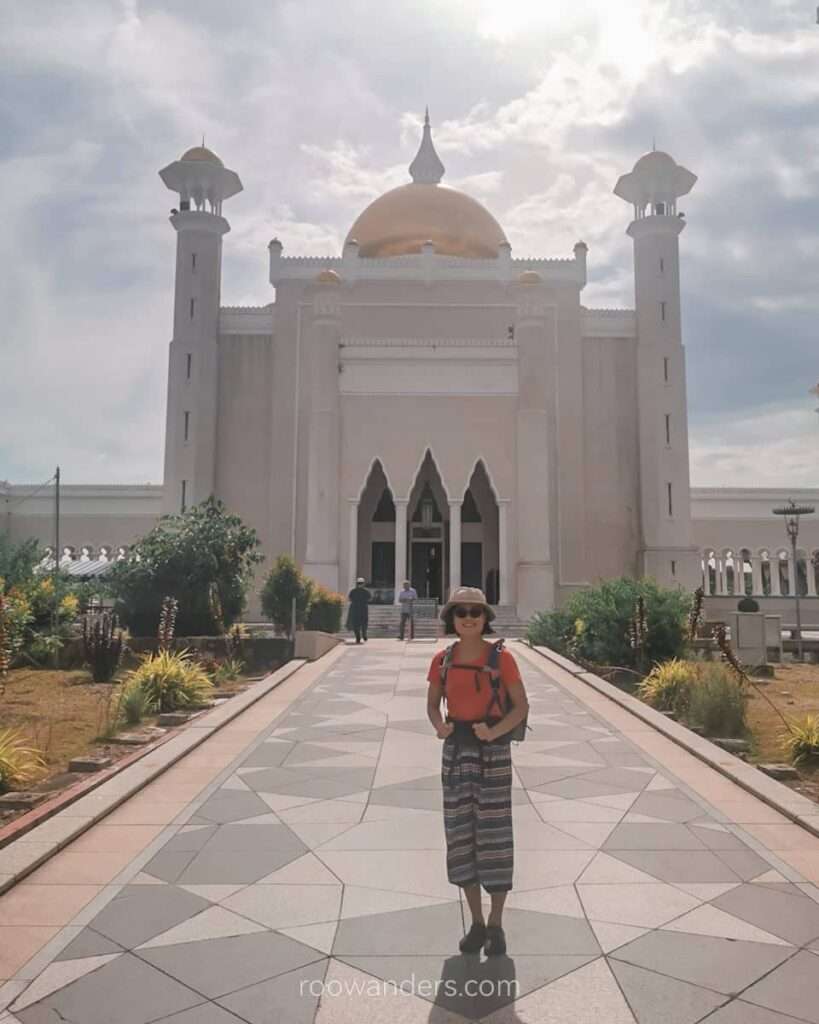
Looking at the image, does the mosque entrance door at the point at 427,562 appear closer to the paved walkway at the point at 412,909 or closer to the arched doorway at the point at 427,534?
the arched doorway at the point at 427,534

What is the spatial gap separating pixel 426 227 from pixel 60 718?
1152 inches

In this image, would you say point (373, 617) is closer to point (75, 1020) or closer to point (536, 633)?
point (536, 633)

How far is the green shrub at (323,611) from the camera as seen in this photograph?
2095 cm

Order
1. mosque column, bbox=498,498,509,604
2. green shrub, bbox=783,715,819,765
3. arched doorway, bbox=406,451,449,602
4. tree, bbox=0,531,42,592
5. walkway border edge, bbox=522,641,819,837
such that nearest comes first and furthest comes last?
walkway border edge, bbox=522,641,819,837
green shrub, bbox=783,715,819,765
tree, bbox=0,531,42,592
mosque column, bbox=498,498,509,604
arched doorway, bbox=406,451,449,602

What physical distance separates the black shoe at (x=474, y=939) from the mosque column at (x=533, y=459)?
24174 mm

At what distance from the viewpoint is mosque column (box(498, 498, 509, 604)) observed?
28.5m

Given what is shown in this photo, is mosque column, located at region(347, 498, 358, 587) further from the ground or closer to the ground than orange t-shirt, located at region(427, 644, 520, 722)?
further from the ground

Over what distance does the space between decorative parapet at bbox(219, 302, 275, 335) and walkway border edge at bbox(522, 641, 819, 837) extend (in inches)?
975

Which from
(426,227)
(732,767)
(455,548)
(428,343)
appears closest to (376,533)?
(455,548)

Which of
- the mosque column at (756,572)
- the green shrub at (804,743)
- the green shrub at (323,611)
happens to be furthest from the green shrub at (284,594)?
the mosque column at (756,572)

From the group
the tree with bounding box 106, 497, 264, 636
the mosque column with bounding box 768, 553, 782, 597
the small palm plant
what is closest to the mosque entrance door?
the mosque column with bounding box 768, 553, 782, 597

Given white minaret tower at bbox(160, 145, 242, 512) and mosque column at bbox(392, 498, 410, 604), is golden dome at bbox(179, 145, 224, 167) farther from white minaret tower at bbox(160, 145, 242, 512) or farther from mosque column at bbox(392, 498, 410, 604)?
mosque column at bbox(392, 498, 410, 604)

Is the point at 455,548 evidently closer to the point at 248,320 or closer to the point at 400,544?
the point at 400,544

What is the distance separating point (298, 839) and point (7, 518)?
33.4 m
